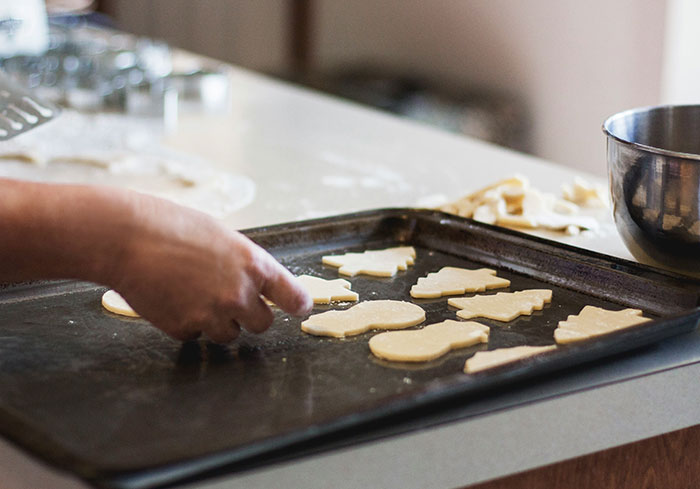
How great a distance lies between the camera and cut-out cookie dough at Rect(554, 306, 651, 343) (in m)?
0.88

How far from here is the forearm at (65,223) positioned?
0.74m

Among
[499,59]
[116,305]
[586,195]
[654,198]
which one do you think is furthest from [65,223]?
[499,59]

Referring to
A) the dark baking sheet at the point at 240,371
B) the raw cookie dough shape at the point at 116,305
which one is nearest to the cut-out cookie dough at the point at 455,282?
the dark baking sheet at the point at 240,371

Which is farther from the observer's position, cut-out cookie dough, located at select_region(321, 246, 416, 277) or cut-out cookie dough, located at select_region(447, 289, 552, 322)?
cut-out cookie dough, located at select_region(321, 246, 416, 277)

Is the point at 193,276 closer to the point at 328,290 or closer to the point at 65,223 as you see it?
the point at 65,223

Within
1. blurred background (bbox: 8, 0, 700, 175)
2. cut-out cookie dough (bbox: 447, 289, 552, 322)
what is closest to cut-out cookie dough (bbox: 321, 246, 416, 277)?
cut-out cookie dough (bbox: 447, 289, 552, 322)

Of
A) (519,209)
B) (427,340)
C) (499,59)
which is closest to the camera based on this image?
(427,340)

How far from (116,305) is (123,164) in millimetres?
750

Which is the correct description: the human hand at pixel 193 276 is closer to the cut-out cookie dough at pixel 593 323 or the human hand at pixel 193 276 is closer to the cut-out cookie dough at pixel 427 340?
the cut-out cookie dough at pixel 427 340

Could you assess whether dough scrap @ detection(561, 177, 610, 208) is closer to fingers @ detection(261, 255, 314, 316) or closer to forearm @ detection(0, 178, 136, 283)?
fingers @ detection(261, 255, 314, 316)

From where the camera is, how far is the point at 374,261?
1123 millimetres

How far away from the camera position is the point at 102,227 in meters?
0.74

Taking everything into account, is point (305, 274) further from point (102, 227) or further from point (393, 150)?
point (393, 150)

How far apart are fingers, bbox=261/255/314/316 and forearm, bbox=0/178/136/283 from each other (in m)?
0.13
